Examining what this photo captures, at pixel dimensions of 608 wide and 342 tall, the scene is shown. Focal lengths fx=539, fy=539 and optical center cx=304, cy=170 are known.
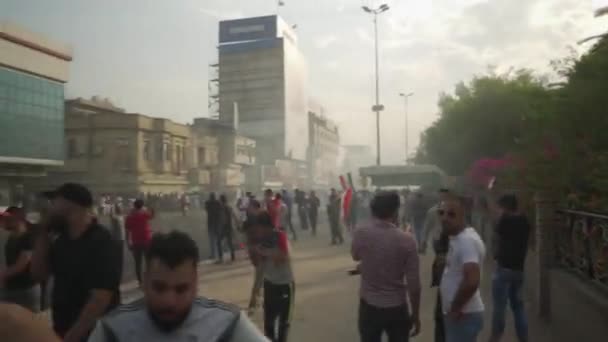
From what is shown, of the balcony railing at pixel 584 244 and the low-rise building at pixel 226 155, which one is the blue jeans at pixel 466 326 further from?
the low-rise building at pixel 226 155

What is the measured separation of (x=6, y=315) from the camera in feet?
3.46

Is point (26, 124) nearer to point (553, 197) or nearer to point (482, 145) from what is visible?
point (482, 145)

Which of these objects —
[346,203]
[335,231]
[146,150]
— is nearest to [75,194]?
[335,231]

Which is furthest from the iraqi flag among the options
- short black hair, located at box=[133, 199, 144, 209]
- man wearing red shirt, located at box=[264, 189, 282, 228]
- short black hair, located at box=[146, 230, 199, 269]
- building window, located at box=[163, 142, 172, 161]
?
building window, located at box=[163, 142, 172, 161]

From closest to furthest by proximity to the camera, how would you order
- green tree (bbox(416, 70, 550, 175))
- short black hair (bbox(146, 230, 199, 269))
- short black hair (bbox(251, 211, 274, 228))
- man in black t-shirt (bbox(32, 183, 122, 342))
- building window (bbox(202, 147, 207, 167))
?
short black hair (bbox(146, 230, 199, 269)) < man in black t-shirt (bbox(32, 183, 122, 342)) < short black hair (bbox(251, 211, 274, 228)) < green tree (bbox(416, 70, 550, 175)) < building window (bbox(202, 147, 207, 167))

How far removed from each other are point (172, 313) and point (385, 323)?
2.26 metres

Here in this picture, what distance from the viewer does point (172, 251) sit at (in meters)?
1.70

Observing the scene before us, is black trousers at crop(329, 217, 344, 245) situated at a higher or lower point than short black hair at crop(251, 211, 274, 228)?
lower

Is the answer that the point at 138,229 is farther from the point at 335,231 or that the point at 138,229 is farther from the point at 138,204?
the point at 335,231

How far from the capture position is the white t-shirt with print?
11.1 feet

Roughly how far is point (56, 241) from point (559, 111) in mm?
8047

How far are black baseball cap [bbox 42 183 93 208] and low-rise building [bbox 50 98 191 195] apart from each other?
48401 millimetres

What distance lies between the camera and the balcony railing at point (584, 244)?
494cm

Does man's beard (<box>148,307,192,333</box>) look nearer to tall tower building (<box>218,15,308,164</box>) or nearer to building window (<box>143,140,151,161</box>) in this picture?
building window (<box>143,140,151,161</box>)
